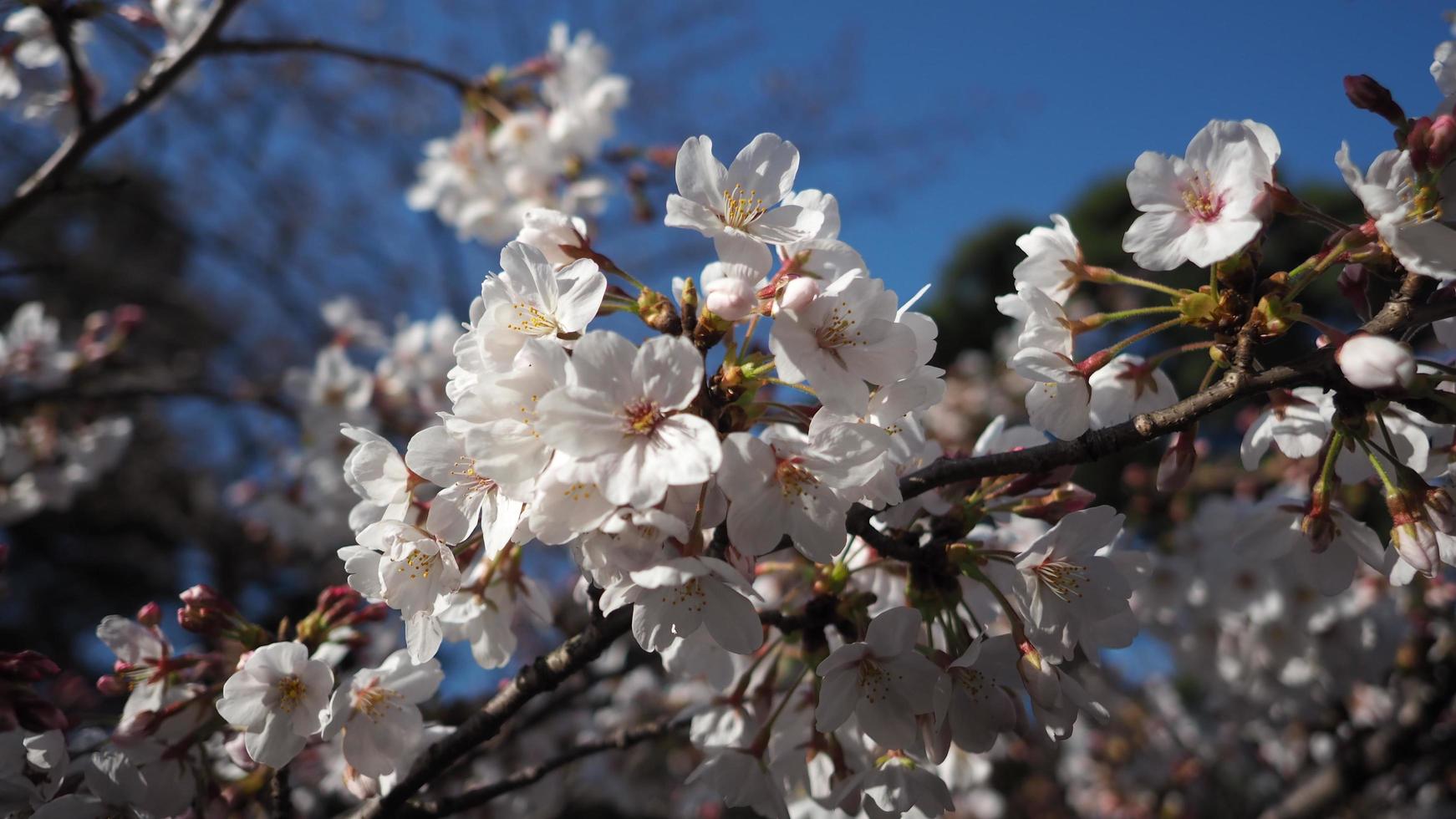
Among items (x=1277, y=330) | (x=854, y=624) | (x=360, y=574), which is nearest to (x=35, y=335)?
(x=360, y=574)

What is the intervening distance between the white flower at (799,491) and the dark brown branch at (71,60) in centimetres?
187

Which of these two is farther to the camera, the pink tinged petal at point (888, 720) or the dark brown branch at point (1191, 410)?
the pink tinged petal at point (888, 720)

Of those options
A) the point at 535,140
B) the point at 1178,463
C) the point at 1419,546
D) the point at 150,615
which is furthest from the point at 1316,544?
the point at 535,140

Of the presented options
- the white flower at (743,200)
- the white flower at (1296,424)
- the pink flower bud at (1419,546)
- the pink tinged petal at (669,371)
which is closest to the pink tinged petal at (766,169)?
the white flower at (743,200)

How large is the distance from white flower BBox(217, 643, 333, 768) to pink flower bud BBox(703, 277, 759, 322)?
2.52ft

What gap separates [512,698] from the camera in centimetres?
121

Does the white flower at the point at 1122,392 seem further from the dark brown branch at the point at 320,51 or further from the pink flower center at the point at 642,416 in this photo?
the dark brown branch at the point at 320,51

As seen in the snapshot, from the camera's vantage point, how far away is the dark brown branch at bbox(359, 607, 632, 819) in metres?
1.16

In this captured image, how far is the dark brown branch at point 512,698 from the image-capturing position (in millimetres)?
1162

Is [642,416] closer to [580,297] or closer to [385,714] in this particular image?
[580,297]

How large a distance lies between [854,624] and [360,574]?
2.27ft

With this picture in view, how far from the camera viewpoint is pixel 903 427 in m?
1.27

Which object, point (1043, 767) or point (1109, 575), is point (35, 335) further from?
point (1043, 767)

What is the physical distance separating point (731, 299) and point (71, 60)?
5.99ft
